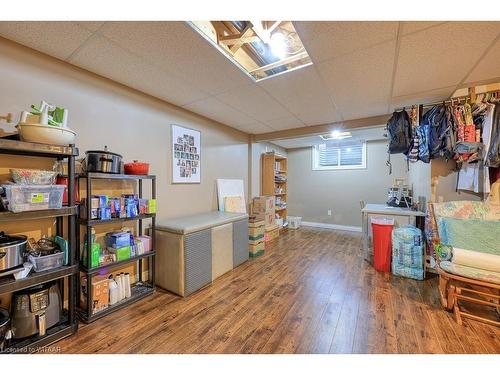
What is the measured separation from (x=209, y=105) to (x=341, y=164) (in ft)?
13.1

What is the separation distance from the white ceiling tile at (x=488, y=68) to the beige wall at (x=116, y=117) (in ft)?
10.2

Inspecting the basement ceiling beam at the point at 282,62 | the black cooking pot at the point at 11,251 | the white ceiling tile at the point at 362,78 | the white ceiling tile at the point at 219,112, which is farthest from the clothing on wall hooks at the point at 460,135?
the black cooking pot at the point at 11,251

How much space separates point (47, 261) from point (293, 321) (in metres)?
1.95

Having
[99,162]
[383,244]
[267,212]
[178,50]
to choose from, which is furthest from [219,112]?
[383,244]

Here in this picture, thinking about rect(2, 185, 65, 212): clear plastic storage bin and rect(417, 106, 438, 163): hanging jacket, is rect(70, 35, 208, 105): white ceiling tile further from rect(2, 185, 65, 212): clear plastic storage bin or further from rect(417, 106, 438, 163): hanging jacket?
rect(417, 106, 438, 163): hanging jacket

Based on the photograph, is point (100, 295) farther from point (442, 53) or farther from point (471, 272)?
point (442, 53)

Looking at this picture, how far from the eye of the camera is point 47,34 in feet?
4.80

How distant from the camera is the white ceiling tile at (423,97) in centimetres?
231

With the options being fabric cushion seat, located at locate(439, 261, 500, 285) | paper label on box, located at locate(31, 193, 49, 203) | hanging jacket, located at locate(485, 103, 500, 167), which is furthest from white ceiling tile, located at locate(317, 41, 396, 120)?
paper label on box, located at locate(31, 193, 49, 203)

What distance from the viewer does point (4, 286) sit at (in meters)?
1.26

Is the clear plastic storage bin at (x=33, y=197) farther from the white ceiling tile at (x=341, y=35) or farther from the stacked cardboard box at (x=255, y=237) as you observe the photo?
the stacked cardboard box at (x=255, y=237)
